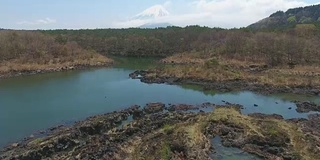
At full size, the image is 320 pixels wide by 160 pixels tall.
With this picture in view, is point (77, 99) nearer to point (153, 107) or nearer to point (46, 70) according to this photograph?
point (153, 107)

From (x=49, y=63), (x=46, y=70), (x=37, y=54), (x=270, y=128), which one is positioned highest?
(x=37, y=54)

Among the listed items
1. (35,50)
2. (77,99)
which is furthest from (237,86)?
(35,50)

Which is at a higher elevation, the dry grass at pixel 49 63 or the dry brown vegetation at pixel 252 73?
the dry grass at pixel 49 63

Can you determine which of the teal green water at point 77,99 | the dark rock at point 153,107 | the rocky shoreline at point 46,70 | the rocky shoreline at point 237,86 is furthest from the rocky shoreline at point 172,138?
the rocky shoreline at point 46,70

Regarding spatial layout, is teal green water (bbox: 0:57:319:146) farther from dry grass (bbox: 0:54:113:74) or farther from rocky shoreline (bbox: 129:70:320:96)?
dry grass (bbox: 0:54:113:74)

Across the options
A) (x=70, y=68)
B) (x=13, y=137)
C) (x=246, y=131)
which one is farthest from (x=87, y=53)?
(x=246, y=131)

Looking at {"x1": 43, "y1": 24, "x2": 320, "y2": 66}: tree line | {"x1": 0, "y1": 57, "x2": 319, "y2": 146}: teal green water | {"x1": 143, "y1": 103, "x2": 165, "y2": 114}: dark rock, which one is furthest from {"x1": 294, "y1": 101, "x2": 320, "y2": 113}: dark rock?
{"x1": 43, "y1": 24, "x2": 320, "y2": 66}: tree line

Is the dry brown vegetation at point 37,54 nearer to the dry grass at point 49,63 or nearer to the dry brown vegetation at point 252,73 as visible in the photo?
the dry grass at point 49,63
